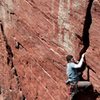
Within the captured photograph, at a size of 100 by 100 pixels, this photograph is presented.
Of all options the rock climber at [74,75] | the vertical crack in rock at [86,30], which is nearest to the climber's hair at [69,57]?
the rock climber at [74,75]

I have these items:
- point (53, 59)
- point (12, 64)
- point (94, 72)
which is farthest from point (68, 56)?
point (12, 64)

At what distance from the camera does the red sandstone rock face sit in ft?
43.0

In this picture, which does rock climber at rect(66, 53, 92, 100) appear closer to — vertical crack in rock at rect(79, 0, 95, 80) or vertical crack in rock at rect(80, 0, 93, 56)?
vertical crack in rock at rect(79, 0, 95, 80)

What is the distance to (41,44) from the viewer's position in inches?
625

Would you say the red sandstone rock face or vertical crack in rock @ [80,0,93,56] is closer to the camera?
vertical crack in rock @ [80,0,93,56]

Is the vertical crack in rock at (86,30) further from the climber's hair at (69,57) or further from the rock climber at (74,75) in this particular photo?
the climber's hair at (69,57)

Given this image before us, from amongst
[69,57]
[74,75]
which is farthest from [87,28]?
[74,75]

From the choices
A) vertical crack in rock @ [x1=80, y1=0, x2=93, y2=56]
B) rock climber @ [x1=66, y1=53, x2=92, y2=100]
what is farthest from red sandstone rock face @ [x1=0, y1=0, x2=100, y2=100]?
rock climber @ [x1=66, y1=53, x2=92, y2=100]

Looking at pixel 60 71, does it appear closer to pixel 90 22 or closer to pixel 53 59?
pixel 53 59

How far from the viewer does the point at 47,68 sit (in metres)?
15.9

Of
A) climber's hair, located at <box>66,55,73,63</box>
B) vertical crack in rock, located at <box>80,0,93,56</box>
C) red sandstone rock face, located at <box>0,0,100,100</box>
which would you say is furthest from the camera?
climber's hair, located at <box>66,55,73,63</box>

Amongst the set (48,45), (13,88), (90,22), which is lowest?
(13,88)

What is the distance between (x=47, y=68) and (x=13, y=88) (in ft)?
14.4

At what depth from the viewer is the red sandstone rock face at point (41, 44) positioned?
516 inches
